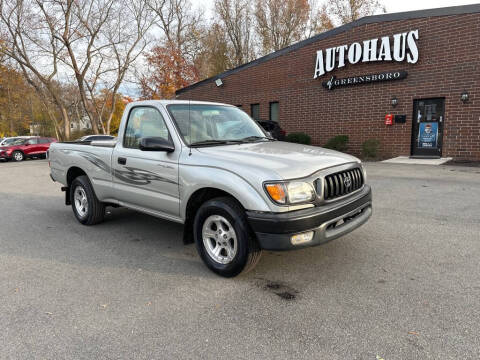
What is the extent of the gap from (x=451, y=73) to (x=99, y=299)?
13.9m

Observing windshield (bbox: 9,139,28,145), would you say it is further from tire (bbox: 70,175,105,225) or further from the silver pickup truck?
the silver pickup truck

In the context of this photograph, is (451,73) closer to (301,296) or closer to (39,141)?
(301,296)

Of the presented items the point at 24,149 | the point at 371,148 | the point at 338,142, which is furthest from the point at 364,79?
the point at 24,149

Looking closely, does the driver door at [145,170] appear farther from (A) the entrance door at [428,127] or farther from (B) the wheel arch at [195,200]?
(A) the entrance door at [428,127]

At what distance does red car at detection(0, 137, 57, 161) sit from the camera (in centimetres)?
2282

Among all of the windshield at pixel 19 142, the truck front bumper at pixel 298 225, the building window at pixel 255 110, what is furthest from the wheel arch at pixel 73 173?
the windshield at pixel 19 142

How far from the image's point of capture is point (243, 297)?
3154mm

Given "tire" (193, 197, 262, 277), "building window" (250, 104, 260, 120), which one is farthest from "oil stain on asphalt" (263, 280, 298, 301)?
"building window" (250, 104, 260, 120)

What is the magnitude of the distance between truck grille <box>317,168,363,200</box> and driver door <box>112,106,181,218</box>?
160 centimetres

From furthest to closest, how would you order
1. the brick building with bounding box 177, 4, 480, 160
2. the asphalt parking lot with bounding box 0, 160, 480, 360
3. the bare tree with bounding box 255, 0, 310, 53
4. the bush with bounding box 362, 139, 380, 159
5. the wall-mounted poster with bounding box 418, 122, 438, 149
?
the bare tree with bounding box 255, 0, 310, 53, the bush with bounding box 362, 139, 380, 159, the wall-mounted poster with bounding box 418, 122, 438, 149, the brick building with bounding box 177, 4, 480, 160, the asphalt parking lot with bounding box 0, 160, 480, 360

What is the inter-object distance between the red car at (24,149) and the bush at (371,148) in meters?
21.0

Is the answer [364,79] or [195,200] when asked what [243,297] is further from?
[364,79]

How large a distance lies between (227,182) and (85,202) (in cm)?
Answer: 328

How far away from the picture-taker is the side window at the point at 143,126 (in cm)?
420
